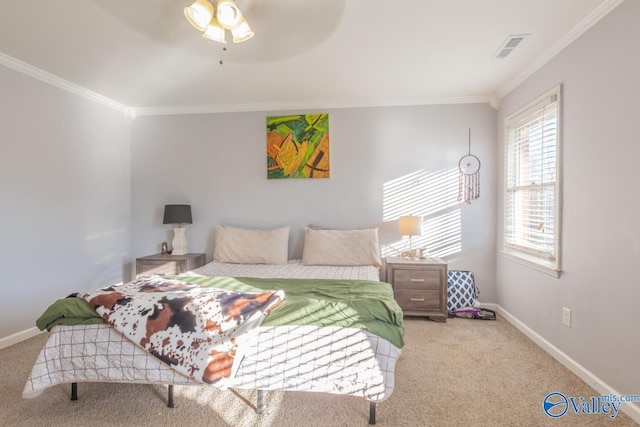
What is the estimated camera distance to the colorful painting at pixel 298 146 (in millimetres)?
3699

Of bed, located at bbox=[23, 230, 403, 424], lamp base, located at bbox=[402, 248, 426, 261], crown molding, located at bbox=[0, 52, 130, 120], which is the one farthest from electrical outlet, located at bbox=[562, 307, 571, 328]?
crown molding, located at bbox=[0, 52, 130, 120]

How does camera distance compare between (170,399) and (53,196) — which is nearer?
(170,399)

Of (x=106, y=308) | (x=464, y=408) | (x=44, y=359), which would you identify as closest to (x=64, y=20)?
(x=106, y=308)

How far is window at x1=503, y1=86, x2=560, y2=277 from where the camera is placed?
8.09 feet

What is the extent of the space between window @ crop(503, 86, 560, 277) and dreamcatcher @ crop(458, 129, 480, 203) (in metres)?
0.31

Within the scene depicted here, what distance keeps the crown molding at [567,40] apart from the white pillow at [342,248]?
201 cm

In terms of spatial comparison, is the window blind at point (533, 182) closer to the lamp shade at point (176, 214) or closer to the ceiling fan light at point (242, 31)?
the ceiling fan light at point (242, 31)

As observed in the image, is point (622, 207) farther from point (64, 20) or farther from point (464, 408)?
point (64, 20)

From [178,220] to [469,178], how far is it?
11.1ft

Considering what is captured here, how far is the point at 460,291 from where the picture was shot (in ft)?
10.9

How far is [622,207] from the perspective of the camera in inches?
71.2

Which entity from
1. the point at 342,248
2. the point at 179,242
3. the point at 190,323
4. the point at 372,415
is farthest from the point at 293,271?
the point at 179,242

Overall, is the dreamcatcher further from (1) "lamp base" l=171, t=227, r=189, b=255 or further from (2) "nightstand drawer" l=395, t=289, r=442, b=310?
(1) "lamp base" l=171, t=227, r=189, b=255

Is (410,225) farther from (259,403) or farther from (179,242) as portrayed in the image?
(179,242)
